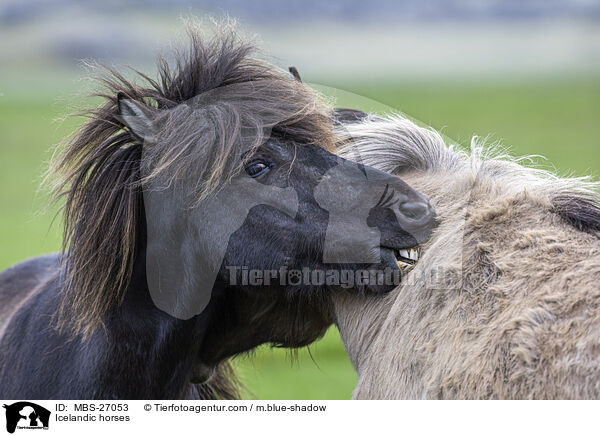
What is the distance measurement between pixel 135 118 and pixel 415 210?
125cm

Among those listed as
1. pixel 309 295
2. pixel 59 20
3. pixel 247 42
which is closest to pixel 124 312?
pixel 309 295

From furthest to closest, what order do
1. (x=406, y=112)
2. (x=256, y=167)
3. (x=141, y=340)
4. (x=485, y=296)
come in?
(x=406, y=112)
(x=141, y=340)
(x=256, y=167)
(x=485, y=296)

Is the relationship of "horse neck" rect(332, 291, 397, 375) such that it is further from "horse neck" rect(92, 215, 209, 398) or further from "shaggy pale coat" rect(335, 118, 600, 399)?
"horse neck" rect(92, 215, 209, 398)

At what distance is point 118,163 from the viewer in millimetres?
2580

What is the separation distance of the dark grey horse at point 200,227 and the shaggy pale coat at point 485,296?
0.59 feet

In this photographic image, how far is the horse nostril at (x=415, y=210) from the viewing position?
229 cm

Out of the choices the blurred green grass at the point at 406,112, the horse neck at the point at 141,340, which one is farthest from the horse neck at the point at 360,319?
the blurred green grass at the point at 406,112

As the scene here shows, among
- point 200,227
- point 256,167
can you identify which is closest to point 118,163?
point 200,227

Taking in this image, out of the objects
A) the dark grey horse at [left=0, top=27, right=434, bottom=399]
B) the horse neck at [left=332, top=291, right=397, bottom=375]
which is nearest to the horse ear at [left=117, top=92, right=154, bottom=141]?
the dark grey horse at [left=0, top=27, right=434, bottom=399]

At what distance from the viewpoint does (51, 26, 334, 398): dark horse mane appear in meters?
2.52

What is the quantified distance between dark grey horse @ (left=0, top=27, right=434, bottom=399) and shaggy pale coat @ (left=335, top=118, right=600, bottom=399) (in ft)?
0.59

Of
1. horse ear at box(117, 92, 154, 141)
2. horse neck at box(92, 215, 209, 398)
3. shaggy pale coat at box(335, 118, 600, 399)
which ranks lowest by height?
horse neck at box(92, 215, 209, 398)
